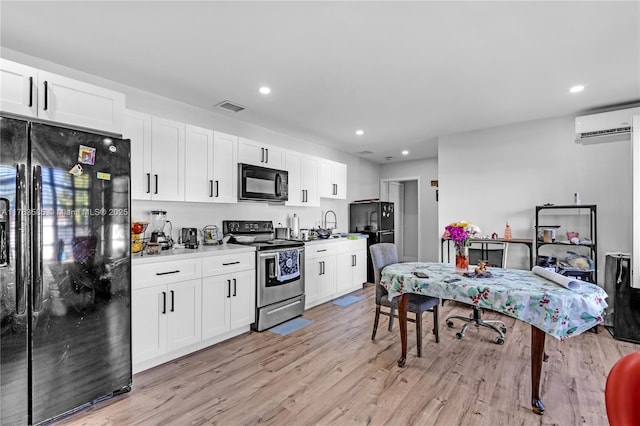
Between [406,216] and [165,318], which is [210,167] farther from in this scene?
[406,216]

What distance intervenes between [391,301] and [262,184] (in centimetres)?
216

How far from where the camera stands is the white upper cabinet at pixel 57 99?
193 centimetres

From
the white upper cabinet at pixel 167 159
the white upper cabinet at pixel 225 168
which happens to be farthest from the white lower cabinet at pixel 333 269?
the white upper cabinet at pixel 167 159

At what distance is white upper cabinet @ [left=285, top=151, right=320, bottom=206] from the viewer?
4.55 metres

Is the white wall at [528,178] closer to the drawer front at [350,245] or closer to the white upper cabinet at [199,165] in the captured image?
the drawer front at [350,245]

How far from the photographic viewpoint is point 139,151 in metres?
2.90

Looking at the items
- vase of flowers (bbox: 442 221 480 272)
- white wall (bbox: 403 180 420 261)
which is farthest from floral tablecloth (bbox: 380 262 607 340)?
white wall (bbox: 403 180 420 261)

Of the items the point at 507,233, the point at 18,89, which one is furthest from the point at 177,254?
the point at 507,233

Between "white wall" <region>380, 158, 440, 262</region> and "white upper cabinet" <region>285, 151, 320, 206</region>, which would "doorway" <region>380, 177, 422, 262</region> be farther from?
"white upper cabinet" <region>285, 151, 320, 206</region>

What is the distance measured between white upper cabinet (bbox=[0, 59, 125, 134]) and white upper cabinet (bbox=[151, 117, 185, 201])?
0.66 metres

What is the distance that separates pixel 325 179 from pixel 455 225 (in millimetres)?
2713

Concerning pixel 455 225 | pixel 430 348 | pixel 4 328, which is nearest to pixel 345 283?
pixel 430 348

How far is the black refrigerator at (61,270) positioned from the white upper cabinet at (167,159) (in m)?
0.78

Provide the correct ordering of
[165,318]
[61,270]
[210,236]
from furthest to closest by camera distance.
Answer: [210,236], [165,318], [61,270]
